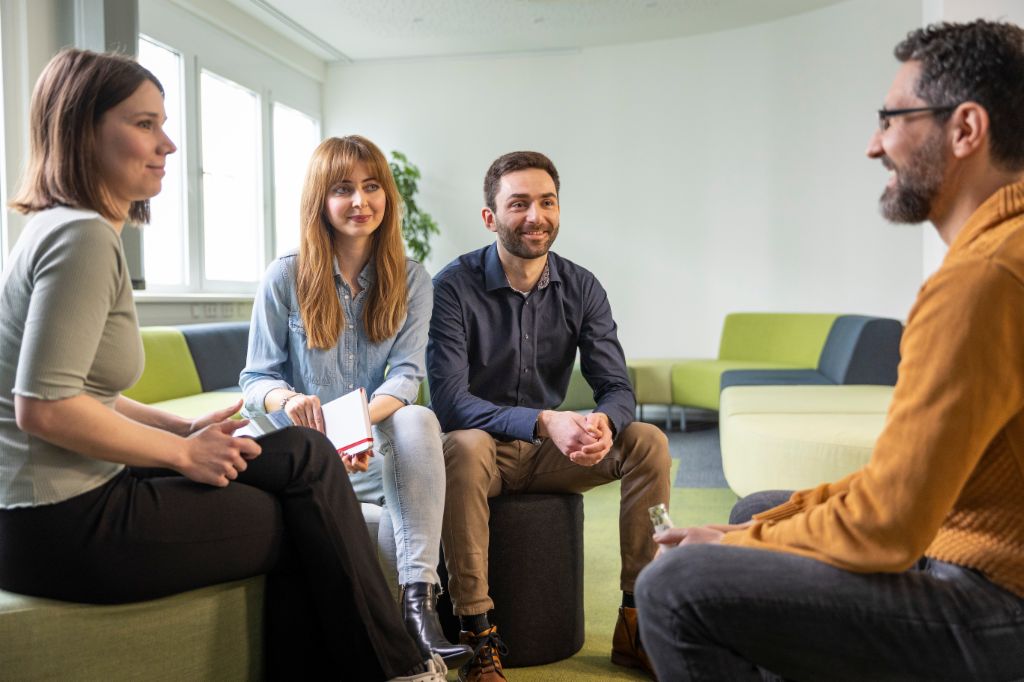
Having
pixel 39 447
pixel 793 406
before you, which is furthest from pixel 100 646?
pixel 793 406

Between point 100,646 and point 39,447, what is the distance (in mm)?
339

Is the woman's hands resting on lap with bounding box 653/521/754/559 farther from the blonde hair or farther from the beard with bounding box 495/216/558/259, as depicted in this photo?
the beard with bounding box 495/216/558/259

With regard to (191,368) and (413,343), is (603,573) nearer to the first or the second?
(413,343)

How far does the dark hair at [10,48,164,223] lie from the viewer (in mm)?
1458

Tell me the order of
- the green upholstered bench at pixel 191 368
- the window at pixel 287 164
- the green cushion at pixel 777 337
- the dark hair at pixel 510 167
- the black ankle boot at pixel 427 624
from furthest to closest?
the window at pixel 287 164 < the green cushion at pixel 777 337 < the green upholstered bench at pixel 191 368 < the dark hair at pixel 510 167 < the black ankle boot at pixel 427 624

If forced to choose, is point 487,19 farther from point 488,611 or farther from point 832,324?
point 488,611

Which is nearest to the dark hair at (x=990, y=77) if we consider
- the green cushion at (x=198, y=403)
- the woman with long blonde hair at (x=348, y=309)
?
the woman with long blonde hair at (x=348, y=309)

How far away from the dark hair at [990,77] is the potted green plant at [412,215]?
21.7 ft

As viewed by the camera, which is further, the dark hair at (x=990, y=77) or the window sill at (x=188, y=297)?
the window sill at (x=188, y=297)

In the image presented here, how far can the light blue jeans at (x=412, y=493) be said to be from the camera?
6.46 feet

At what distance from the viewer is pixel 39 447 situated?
4.61 feet

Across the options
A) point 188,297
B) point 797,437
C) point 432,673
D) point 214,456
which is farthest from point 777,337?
point 214,456

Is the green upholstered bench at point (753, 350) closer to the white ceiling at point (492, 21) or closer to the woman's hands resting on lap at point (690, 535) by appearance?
the white ceiling at point (492, 21)

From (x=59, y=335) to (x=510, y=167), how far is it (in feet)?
4.91
